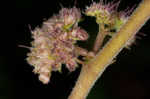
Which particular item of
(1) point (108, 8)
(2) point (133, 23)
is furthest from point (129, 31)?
(1) point (108, 8)

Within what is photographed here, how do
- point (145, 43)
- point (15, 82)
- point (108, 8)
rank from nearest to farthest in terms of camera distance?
point (108, 8) < point (15, 82) < point (145, 43)

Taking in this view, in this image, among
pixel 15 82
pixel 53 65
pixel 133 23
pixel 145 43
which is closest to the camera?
pixel 133 23

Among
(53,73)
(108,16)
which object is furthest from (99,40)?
(53,73)

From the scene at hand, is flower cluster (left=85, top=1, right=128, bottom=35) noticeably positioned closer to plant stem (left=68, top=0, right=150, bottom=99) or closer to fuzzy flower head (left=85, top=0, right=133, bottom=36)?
fuzzy flower head (left=85, top=0, right=133, bottom=36)

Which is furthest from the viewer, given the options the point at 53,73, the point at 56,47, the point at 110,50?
the point at 53,73

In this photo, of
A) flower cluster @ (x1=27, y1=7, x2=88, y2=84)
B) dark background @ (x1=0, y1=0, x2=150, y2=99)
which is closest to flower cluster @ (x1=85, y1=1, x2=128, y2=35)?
flower cluster @ (x1=27, y1=7, x2=88, y2=84)

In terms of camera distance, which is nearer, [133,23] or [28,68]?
[133,23]

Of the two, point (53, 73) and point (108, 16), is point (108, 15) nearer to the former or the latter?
point (108, 16)

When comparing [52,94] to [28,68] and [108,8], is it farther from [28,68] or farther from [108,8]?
[108,8]
